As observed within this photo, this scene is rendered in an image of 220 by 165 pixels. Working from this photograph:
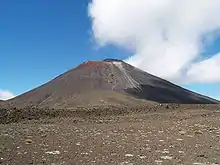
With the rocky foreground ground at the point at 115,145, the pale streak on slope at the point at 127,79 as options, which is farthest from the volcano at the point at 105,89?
the rocky foreground ground at the point at 115,145

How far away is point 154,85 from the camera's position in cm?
18175

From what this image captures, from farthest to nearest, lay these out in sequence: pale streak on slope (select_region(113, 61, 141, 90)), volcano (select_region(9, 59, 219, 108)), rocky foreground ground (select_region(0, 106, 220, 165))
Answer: pale streak on slope (select_region(113, 61, 141, 90))
volcano (select_region(9, 59, 219, 108))
rocky foreground ground (select_region(0, 106, 220, 165))

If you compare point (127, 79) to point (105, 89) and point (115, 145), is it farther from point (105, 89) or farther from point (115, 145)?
point (115, 145)

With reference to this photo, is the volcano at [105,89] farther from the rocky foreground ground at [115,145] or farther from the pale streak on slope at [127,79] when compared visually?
the rocky foreground ground at [115,145]

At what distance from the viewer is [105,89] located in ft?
534

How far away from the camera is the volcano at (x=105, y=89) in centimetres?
14975

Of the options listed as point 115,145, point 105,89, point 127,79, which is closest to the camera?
point 115,145

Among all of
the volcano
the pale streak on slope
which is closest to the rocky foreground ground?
the volcano

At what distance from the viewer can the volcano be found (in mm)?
149750

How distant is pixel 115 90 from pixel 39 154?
15077cm

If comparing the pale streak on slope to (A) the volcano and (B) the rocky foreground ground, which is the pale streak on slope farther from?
(B) the rocky foreground ground

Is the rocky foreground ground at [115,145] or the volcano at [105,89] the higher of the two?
the volcano at [105,89]

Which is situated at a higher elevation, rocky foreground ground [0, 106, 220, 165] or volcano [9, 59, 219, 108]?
volcano [9, 59, 219, 108]

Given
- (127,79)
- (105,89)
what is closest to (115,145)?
(105,89)
